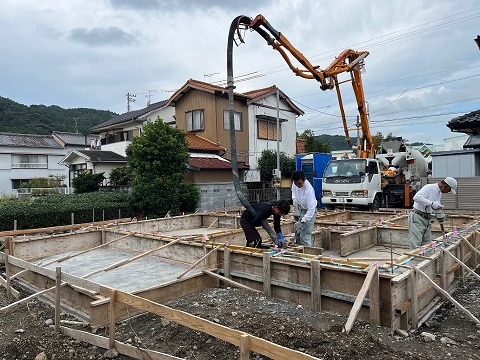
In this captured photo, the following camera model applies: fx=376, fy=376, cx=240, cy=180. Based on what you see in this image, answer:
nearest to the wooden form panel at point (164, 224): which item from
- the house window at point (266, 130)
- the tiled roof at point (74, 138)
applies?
the house window at point (266, 130)

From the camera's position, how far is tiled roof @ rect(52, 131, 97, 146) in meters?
33.1

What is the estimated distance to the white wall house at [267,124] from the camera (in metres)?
22.2

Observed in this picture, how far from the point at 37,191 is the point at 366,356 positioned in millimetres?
23612

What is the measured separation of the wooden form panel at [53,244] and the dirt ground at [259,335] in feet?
8.50

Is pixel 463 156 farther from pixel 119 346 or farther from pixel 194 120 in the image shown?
pixel 194 120

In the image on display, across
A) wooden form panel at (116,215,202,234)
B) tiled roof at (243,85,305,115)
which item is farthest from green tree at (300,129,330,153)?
wooden form panel at (116,215,202,234)

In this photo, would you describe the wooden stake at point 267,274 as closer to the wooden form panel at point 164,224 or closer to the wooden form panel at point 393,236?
the wooden form panel at point 393,236

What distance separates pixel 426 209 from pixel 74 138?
1333 inches

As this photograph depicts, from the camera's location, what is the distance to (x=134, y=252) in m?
7.52

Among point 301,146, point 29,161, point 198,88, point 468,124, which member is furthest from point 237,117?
point 29,161

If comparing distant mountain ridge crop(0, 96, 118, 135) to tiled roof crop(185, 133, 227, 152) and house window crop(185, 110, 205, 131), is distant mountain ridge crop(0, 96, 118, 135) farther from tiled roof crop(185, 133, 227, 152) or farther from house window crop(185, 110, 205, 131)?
tiled roof crop(185, 133, 227, 152)

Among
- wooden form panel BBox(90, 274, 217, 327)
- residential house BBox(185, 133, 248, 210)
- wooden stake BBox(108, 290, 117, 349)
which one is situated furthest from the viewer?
residential house BBox(185, 133, 248, 210)

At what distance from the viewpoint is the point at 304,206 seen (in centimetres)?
675

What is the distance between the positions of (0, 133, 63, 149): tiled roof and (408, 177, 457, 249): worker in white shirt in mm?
28905
